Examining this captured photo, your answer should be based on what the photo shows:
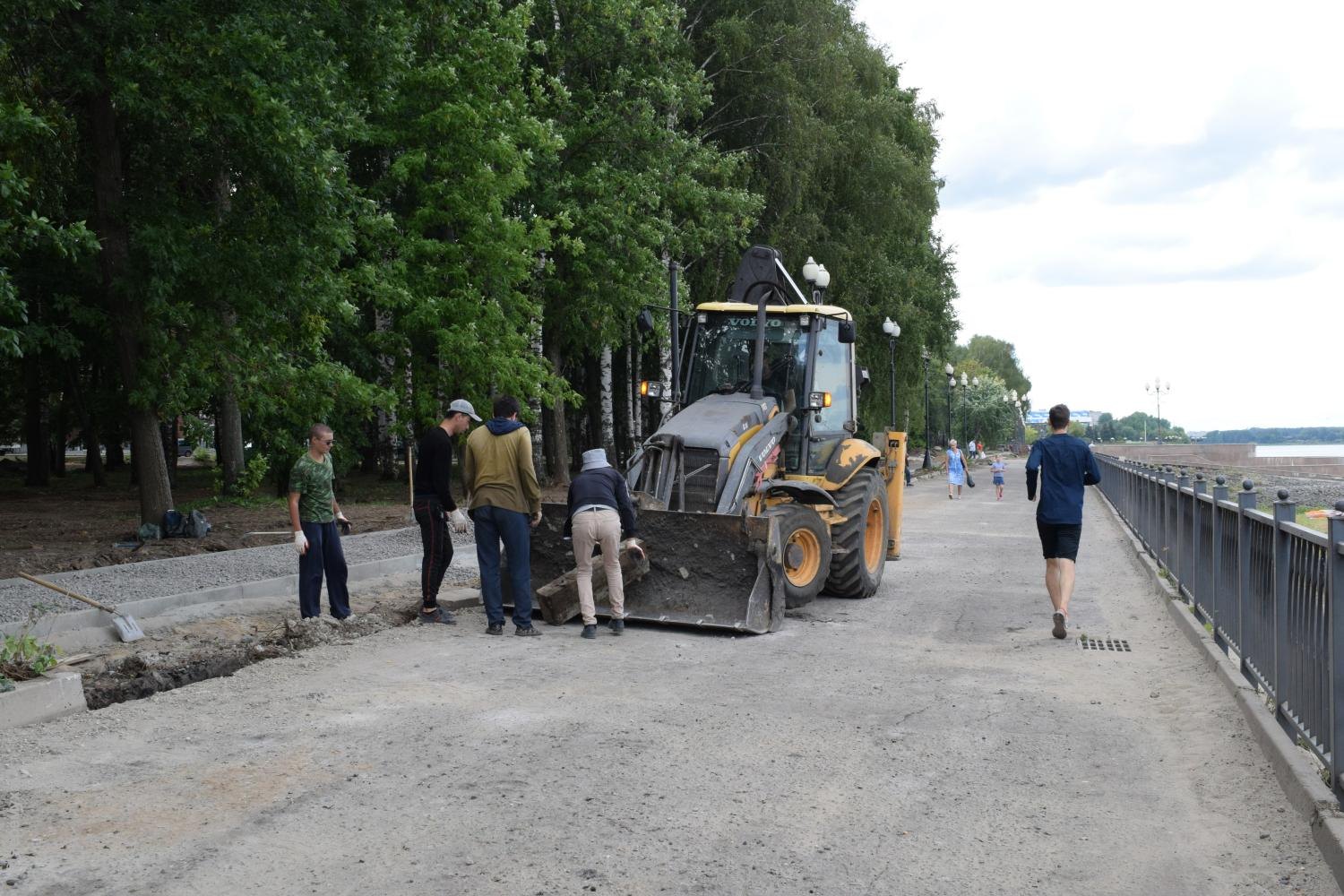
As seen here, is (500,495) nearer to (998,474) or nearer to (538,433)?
(538,433)

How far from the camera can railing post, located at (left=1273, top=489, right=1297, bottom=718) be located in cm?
629

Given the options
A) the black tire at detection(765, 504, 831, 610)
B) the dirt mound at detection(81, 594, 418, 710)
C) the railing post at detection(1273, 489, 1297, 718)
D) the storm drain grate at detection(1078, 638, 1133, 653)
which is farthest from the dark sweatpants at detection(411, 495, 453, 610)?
the railing post at detection(1273, 489, 1297, 718)

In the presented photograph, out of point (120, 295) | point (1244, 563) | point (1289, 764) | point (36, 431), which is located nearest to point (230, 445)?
point (120, 295)

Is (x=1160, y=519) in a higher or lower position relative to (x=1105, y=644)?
higher

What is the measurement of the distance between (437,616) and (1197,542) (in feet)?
22.4

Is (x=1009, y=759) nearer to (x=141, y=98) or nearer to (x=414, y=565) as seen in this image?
(x=414, y=565)

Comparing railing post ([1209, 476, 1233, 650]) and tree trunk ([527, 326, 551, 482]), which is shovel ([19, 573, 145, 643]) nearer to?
railing post ([1209, 476, 1233, 650])

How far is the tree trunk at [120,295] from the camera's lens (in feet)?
54.4

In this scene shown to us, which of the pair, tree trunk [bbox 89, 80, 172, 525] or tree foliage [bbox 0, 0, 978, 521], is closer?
tree foliage [bbox 0, 0, 978, 521]

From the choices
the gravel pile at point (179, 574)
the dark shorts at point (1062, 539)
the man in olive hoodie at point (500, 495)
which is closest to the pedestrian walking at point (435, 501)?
the man in olive hoodie at point (500, 495)

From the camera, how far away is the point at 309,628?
384 inches

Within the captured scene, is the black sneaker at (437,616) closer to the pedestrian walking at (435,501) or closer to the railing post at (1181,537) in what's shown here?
the pedestrian walking at (435,501)

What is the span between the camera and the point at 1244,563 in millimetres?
7863

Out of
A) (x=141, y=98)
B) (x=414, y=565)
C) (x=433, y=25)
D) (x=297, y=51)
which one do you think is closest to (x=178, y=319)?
(x=141, y=98)
